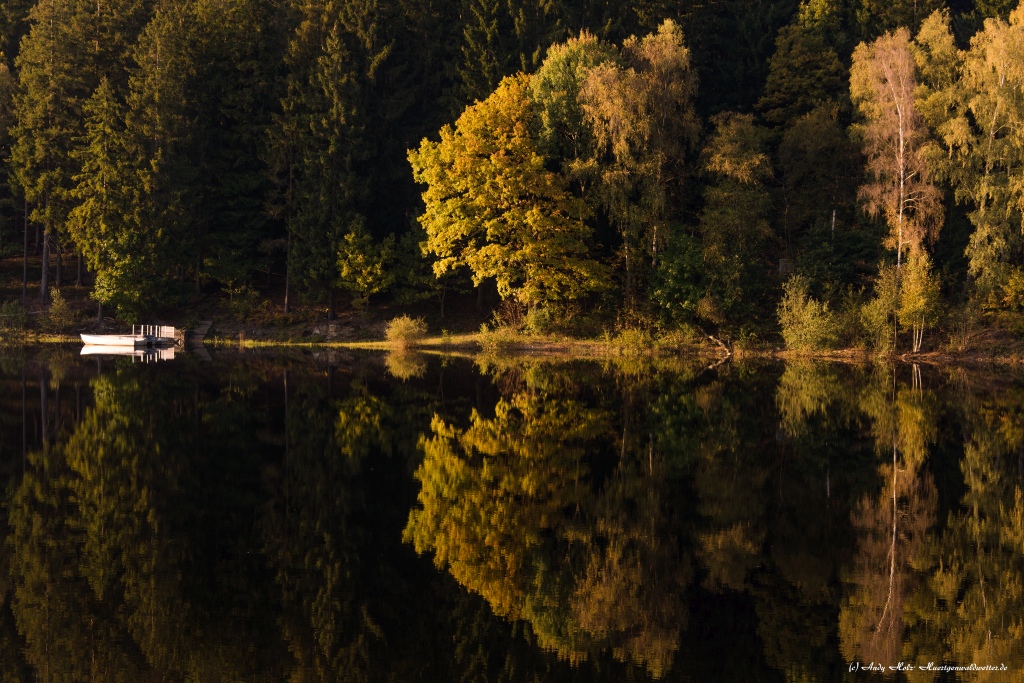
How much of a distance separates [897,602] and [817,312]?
3535cm

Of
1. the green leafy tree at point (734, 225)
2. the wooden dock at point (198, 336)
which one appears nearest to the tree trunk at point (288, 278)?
the wooden dock at point (198, 336)

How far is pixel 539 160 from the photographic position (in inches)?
1997

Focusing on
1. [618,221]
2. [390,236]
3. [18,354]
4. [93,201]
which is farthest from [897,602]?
[93,201]

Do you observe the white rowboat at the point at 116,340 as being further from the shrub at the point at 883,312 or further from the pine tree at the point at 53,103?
the shrub at the point at 883,312

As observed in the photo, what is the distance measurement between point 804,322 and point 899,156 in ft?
29.7

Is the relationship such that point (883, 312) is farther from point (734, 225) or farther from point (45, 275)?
point (45, 275)

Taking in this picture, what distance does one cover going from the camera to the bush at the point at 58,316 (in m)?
59.7

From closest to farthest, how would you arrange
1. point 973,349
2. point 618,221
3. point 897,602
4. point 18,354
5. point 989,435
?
point 897,602, point 989,435, point 973,349, point 18,354, point 618,221

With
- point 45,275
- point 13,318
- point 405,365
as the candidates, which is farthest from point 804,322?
point 45,275

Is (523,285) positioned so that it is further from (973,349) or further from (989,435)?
(989,435)

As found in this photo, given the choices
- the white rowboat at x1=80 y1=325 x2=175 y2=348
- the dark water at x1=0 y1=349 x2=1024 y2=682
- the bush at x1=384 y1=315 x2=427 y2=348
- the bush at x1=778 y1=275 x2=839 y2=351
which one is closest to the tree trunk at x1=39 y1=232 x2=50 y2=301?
the white rowboat at x1=80 y1=325 x2=175 y2=348

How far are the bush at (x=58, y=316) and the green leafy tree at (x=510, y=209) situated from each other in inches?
897

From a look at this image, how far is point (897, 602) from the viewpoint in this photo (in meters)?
11.0

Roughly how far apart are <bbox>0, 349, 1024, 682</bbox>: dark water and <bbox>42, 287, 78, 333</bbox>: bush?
3654 cm
